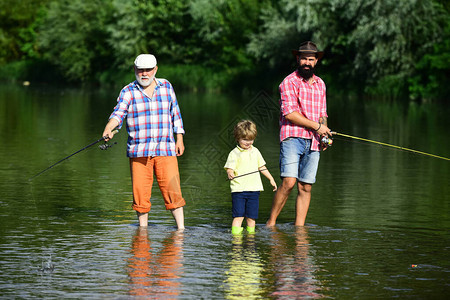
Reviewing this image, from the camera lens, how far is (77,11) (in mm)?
77812

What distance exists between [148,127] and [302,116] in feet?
4.69

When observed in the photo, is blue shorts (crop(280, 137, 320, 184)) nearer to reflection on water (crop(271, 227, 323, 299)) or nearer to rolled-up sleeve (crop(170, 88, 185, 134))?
reflection on water (crop(271, 227, 323, 299))

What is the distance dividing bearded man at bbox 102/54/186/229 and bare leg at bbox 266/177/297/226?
100cm

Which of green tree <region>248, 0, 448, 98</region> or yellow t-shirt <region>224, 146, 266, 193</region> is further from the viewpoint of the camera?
green tree <region>248, 0, 448, 98</region>

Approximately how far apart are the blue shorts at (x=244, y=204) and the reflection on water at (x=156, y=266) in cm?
58

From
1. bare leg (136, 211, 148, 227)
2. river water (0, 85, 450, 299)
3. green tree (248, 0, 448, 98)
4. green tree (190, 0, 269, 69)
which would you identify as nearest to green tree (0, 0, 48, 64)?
green tree (190, 0, 269, 69)

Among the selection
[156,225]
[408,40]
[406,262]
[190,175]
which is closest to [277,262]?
[406,262]

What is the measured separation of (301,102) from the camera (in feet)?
30.2

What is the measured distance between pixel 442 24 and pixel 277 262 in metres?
40.5

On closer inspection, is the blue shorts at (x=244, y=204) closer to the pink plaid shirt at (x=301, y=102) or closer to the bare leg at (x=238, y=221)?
the bare leg at (x=238, y=221)

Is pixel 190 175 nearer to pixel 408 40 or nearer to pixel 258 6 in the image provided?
pixel 408 40

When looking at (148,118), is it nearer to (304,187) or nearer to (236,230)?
(236,230)

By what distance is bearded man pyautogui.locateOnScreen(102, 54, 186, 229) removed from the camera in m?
9.00

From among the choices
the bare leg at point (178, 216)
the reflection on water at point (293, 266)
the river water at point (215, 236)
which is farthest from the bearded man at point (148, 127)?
the reflection on water at point (293, 266)
